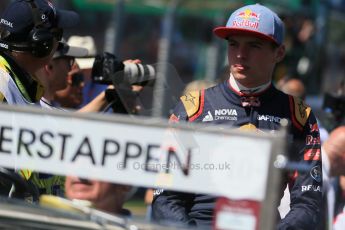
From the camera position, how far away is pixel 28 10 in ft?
14.4

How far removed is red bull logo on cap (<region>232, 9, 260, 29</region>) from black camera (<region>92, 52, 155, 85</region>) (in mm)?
1061

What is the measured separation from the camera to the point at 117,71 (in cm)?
518

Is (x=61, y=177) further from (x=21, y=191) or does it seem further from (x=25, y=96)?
(x=25, y=96)

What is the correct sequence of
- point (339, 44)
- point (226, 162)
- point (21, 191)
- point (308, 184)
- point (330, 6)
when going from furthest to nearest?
point (339, 44) < point (330, 6) < point (308, 184) < point (21, 191) < point (226, 162)

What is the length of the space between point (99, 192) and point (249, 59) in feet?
5.55

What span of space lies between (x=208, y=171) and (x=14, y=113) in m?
0.65

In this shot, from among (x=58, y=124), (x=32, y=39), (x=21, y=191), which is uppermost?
(x=32, y=39)

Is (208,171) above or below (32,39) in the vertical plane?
below

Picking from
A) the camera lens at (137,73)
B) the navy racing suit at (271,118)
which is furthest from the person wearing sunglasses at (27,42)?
the camera lens at (137,73)

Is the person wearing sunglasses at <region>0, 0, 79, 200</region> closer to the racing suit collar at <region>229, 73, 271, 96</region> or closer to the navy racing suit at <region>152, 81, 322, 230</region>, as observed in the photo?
the navy racing suit at <region>152, 81, 322, 230</region>

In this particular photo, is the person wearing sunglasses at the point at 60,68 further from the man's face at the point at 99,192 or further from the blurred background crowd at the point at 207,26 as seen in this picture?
the blurred background crowd at the point at 207,26

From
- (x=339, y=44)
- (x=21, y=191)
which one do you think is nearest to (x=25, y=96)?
(x=21, y=191)

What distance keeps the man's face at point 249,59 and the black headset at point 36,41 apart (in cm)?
91

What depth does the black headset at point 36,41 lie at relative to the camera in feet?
14.0
